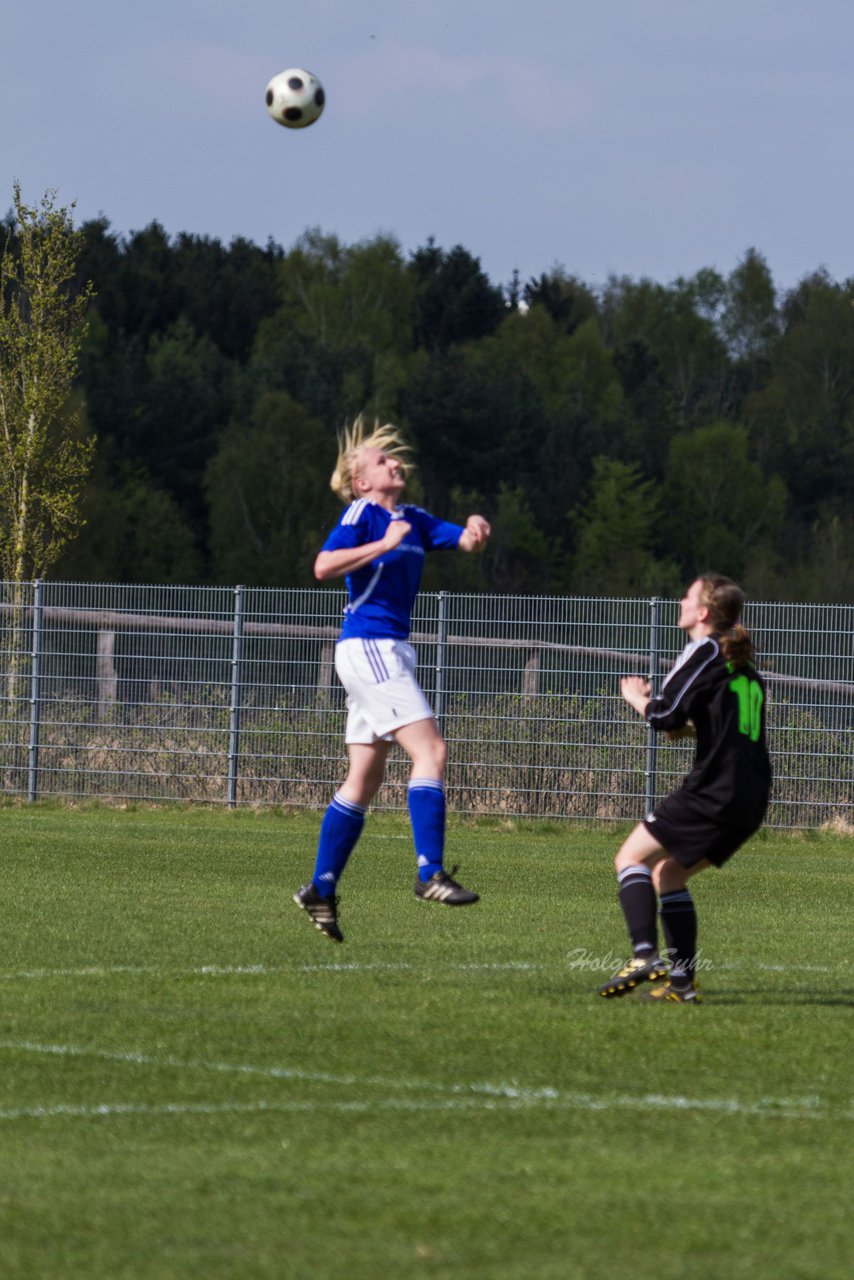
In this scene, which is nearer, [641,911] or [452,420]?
[641,911]

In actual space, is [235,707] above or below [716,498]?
below

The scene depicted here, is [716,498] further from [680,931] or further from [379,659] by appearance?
[680,931]

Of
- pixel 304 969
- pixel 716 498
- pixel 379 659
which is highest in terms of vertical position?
pixel 716 498

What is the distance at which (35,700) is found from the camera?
853 inches

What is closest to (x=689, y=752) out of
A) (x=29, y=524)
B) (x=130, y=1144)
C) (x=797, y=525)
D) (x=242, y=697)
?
(x=242, y=697)

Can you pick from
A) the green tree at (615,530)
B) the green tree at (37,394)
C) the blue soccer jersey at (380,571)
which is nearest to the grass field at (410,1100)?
the blue soccer jersey at (380,571)

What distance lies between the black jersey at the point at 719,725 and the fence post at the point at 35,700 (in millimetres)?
14667

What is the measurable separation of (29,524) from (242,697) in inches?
229

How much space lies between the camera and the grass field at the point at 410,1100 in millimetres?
4340

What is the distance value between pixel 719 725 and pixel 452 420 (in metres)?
67.2

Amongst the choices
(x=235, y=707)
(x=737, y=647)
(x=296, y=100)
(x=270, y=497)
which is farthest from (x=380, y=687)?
(x=270, y=497)

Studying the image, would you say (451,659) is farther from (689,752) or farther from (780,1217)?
(780,1217)

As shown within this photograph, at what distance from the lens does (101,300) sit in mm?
81688

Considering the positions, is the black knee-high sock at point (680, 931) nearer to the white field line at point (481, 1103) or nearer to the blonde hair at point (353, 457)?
the white field line at point (481, 1103)
